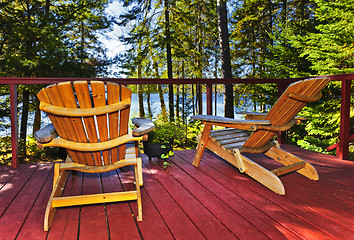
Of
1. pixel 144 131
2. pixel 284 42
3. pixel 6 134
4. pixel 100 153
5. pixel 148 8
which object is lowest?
pixel 6 134

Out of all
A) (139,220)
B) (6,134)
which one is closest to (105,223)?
(139,220)

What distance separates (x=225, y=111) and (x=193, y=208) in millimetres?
5109

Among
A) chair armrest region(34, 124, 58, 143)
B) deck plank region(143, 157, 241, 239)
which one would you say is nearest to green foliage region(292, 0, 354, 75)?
deck plank region(143, 157, 241, 239)

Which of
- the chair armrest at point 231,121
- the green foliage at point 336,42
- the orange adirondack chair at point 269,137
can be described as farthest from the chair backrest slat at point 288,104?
the green foliage at point 336,42

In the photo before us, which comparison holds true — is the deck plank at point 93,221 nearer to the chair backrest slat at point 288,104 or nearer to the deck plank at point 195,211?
the deck plank at point 195,211

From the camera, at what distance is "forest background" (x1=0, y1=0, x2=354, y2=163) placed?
6.69 meters

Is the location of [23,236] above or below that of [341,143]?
below

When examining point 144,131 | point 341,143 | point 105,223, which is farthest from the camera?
point 341,143

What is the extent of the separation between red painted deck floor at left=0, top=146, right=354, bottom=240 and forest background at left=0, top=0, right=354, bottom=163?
174 centimetres

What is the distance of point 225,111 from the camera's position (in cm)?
667

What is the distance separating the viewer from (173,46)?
38.9ft

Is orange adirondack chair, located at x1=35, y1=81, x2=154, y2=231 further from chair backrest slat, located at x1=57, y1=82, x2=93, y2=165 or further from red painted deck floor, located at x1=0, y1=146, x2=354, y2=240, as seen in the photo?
red painted deck floor, located at x1=0, y1=146, x2=354, y2=240

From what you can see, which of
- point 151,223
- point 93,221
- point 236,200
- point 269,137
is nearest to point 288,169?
point 269,137

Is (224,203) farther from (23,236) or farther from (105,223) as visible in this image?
(23,236)
